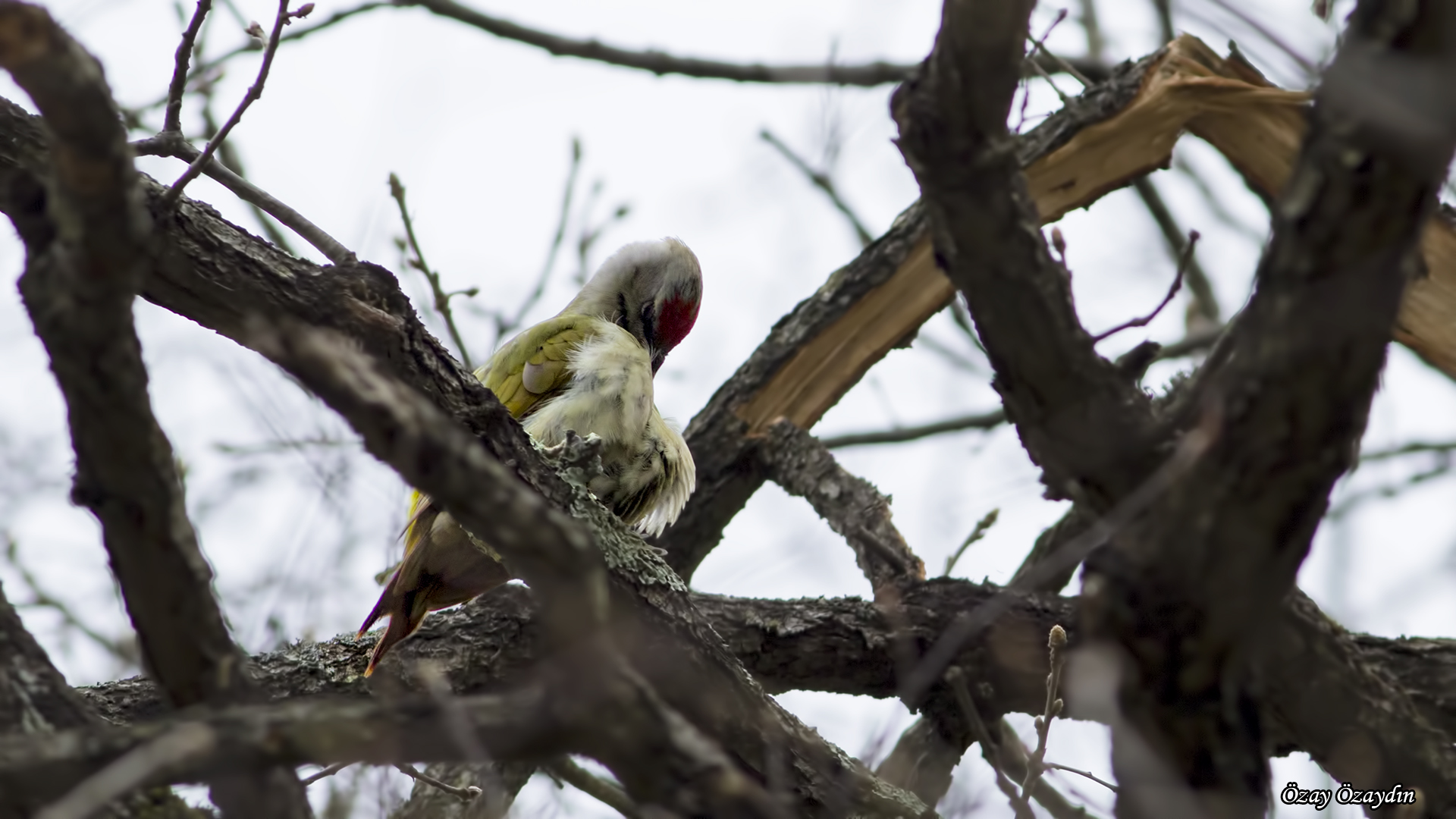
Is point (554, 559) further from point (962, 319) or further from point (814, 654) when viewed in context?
point (962, 319)

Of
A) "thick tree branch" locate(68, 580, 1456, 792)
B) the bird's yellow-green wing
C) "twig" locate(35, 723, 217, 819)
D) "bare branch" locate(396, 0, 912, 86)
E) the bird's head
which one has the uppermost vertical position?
"bare branch" locate(396, 0, 912, 86)

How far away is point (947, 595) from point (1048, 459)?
7.27ft

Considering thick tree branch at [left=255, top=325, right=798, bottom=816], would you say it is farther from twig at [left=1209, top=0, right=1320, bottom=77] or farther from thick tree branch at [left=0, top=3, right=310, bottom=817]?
twig at [left=1209, top=0, right=1320, bottom=77]

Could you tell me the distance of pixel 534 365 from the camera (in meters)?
4.71

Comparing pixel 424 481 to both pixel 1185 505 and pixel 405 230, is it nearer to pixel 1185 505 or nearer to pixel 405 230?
pixel 1185 505

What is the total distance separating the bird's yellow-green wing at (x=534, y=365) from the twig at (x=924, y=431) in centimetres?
215

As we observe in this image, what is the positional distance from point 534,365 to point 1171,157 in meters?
2.58

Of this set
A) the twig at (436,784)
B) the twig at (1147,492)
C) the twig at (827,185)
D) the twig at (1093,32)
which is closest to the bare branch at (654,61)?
the twig at (827,185)

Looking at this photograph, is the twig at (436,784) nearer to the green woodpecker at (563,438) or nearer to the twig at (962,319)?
the green woodpecker at (563,438)

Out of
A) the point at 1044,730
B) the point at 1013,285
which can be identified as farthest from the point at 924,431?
the point at 1013,285

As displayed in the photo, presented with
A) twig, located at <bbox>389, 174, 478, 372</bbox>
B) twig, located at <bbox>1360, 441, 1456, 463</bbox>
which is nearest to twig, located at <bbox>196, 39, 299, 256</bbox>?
twig, located at <bbox>389, 174, 478, 372</bbox>

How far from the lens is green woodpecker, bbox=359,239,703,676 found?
13.3 ft

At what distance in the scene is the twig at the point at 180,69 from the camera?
9.36 ft

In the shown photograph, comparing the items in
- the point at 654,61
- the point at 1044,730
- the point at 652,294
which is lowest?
the point at 1044,730
